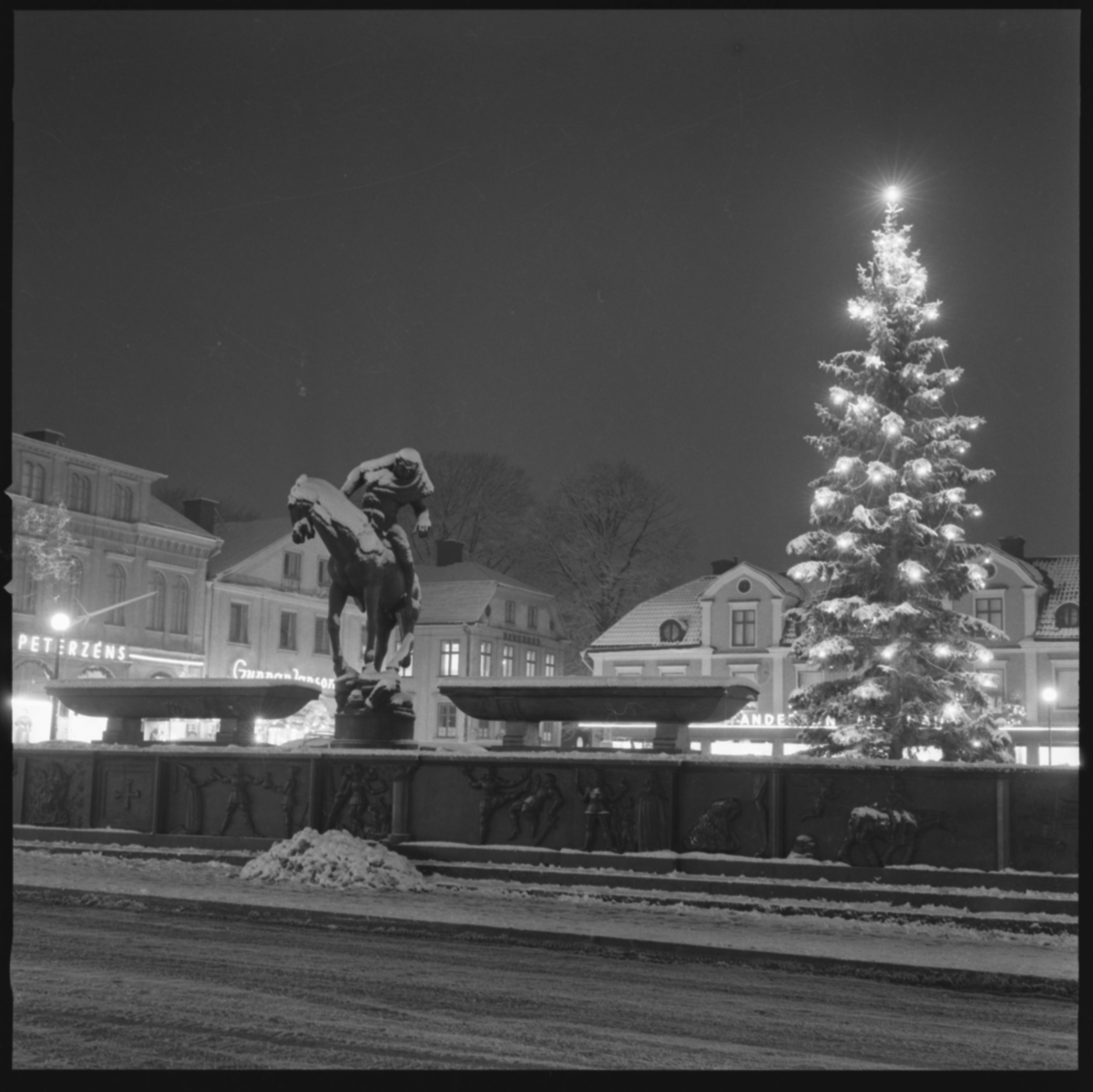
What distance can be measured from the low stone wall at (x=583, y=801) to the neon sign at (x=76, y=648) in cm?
2649

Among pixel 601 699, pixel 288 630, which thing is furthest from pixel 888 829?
pixel 288 630

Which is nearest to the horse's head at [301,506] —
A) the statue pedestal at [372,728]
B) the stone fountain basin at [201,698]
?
the stone fountain basin at [201,698]

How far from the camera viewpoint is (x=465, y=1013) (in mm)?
7285

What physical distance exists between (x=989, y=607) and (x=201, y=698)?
34.8 meters

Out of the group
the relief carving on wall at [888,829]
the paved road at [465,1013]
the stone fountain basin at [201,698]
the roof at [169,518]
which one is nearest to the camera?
the paved road at [465,1013]

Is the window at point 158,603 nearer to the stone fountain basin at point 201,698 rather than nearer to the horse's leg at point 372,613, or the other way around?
the stone fountain basin at point 201,698

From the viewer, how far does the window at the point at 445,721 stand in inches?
2066

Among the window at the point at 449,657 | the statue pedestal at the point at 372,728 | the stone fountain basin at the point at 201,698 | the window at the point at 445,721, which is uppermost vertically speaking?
the window at the point at 449,657

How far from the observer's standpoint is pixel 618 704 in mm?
13750

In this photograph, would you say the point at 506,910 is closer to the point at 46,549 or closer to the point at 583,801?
the point at 583,801

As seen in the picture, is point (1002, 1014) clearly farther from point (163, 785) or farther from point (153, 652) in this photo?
point (153, 652)

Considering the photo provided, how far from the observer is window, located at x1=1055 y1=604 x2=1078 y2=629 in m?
43.2

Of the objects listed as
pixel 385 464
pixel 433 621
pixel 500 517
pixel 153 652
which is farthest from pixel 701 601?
pixel 385 464

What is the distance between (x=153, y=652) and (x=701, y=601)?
1957 cm
